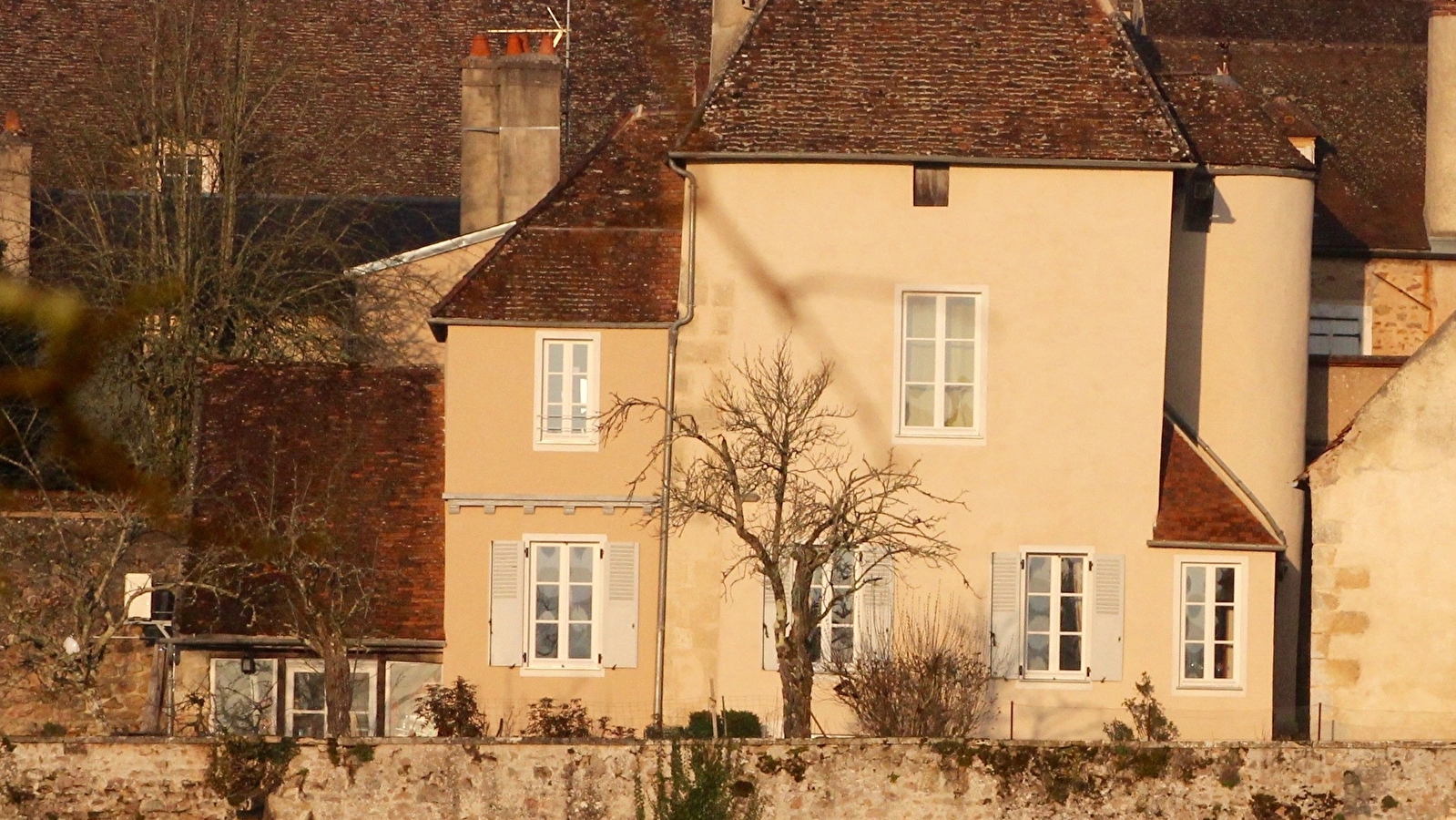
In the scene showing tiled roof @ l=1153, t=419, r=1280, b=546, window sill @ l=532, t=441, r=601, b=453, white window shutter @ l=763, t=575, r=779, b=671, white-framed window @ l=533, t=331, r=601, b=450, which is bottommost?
white window shutter @ l=763, t=575, r=779, b=671

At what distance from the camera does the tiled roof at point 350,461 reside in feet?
90.6

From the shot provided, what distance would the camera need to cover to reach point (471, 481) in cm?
2761

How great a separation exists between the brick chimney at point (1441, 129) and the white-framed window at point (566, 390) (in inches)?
554

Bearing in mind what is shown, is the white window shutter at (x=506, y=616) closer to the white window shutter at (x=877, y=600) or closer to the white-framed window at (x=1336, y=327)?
the white window shutter at (x=877, y=600)

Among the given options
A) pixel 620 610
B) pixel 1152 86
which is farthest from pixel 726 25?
pixel 620 610

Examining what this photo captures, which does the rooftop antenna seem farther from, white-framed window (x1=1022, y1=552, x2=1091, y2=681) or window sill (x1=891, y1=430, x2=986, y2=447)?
white-framed window (x1=1022, y1=552, x2=1091, y2=681)

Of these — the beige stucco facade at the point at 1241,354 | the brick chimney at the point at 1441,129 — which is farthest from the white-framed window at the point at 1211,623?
the brick chimney at the point at 1441,129

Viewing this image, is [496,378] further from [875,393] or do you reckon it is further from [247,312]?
[247,312]

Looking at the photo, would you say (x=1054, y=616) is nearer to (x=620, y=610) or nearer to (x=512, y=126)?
(x=620, y=610)

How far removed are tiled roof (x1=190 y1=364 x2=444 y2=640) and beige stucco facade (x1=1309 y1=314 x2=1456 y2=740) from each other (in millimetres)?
8219

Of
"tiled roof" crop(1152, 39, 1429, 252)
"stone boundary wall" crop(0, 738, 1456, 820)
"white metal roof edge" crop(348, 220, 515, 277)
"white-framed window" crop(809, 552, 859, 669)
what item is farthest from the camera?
"tiled roof" crop(1152, 39, 1429, 252)

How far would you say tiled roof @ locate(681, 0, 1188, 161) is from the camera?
26781 mm

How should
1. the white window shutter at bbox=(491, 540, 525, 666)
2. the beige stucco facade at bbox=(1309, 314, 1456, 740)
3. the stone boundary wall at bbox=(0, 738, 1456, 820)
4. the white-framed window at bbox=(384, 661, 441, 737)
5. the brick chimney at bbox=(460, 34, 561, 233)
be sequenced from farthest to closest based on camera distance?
the brick chimney at bbox=(460, 34, 561, 233), the white-framed window at bbox=(384, 661, 441, 737), the white window shutter at bbox=(491, 540, 525, 666), the beige stucco facade at bbox=(1309, 314, 1456, 740), the stone boundary wall at bbox=(0, 738, 1456, 820)

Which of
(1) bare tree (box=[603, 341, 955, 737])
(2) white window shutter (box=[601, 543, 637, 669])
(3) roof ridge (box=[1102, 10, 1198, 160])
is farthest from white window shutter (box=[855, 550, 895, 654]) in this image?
(3) roof ridge (box=[1102, 10, 1198, 160])
